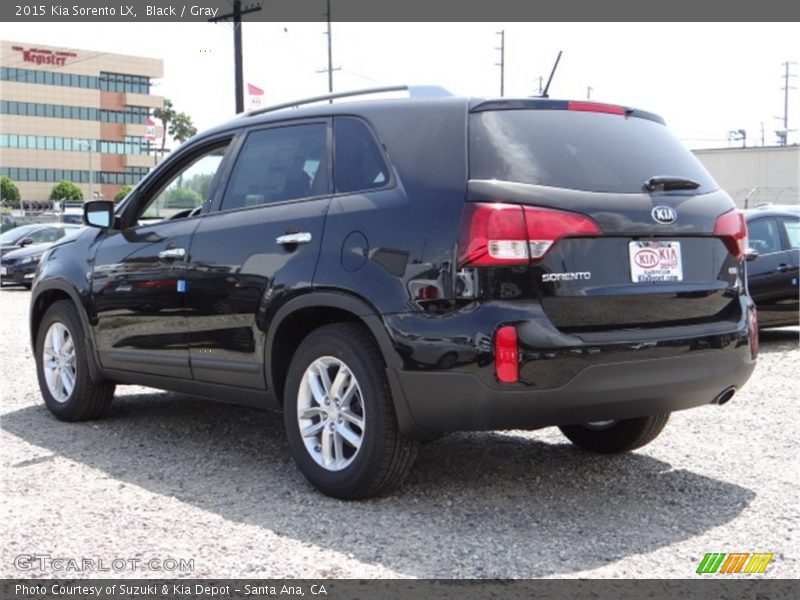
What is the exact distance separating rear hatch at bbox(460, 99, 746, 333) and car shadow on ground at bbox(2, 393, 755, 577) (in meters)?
0.91

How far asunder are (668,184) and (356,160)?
151 centimetres

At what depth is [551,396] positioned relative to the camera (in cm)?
436

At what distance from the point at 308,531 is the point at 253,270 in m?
1.49

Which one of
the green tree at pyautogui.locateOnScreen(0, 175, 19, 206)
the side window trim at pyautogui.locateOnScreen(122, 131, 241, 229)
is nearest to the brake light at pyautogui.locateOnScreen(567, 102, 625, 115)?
the side window trim at pyautogui.locateOnScreen(122, 131, 241, 229)

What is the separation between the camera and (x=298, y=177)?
5438mm

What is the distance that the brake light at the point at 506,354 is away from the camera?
430 centimetres

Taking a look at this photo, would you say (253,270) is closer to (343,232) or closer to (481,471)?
(343,232)

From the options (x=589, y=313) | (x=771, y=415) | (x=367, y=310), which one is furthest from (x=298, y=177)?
(x=771, y=415)

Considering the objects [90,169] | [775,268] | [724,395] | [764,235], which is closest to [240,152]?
[724,395]

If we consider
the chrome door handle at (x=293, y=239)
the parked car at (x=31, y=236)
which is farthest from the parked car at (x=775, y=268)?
the parked car at (x=31, y=236)

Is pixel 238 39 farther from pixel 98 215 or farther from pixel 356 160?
pixel 356 160

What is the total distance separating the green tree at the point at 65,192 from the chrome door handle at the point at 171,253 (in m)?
100

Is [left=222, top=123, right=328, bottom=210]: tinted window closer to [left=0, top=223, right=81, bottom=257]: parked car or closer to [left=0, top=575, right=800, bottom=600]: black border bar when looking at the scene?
[left=0, top=575, right=800, bottom=600]: black border bar

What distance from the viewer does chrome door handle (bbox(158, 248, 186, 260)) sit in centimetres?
594
